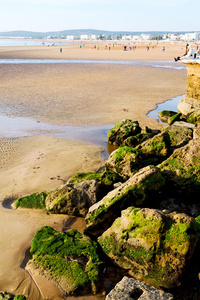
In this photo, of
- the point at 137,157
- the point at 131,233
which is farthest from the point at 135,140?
the point at 131,233

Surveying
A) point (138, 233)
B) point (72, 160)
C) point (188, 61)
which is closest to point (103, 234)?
point (138, 233)

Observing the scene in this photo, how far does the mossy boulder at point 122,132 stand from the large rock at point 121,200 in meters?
5.86

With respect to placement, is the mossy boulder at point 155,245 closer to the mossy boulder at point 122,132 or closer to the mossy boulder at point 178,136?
the mossy boulder at point 178,136

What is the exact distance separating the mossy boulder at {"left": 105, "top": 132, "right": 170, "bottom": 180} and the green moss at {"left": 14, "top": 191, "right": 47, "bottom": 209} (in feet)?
8.27

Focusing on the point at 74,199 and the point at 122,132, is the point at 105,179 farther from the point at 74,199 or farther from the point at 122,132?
the point at 122,132

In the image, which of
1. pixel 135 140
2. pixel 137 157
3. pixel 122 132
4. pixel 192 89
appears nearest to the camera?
pixel 137 157

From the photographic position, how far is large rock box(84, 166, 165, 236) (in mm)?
7125

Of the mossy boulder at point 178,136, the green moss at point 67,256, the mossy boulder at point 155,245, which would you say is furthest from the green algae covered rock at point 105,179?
the mossy boulder at point 178,136

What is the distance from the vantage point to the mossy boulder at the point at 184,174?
8.05m

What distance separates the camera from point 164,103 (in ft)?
70.4

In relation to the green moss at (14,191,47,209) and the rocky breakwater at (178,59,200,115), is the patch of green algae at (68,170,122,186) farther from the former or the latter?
the rocky breakwater at (178,59,200,115)

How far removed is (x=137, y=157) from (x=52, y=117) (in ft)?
30.8

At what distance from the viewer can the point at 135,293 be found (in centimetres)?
508

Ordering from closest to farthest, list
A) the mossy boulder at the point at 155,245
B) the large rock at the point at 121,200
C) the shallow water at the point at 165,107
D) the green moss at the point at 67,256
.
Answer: the mossy boulder at the point at 155,245 → the green moss at the point at 67,256 → the large rock at the point at 121,200 → the shallow water at the point at 165,107
